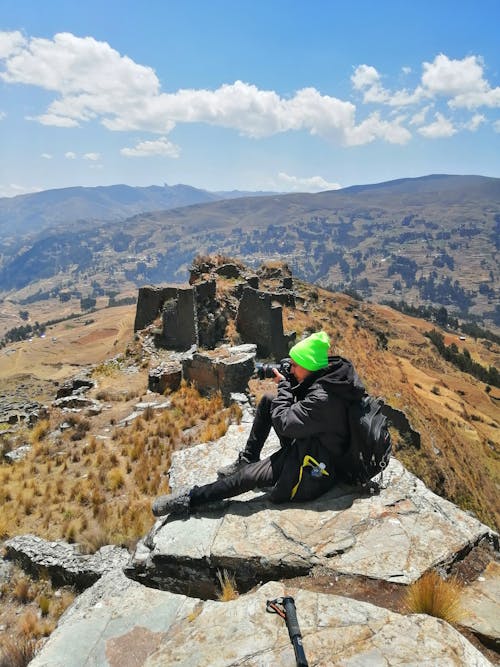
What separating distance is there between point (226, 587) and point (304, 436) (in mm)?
1654

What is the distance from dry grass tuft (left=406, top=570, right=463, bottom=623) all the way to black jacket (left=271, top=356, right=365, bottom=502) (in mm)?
1602

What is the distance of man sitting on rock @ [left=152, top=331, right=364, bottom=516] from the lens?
5055mm

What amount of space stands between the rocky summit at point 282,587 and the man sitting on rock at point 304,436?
0.19m

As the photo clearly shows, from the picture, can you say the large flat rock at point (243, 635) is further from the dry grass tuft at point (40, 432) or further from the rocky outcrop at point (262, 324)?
the rocky outcrop at point (262, 324)

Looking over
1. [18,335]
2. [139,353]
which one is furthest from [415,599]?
[18,335]

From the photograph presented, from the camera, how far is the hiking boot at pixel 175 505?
5.34 metres

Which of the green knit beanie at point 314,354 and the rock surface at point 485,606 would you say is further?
the green knit beanie at point 314,354

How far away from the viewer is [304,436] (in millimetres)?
5078

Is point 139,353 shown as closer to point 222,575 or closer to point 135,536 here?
point 135,536

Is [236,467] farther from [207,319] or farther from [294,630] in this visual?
[207,319]

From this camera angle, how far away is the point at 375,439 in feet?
16.6

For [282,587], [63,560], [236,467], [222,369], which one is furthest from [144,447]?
[282,587]

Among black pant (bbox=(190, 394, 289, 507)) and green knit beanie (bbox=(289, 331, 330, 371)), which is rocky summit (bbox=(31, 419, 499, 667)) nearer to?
black pant (bbox=(190, 394, 289, 507))

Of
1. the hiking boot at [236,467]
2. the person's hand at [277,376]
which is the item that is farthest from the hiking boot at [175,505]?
the person's hand at [277,376]
